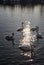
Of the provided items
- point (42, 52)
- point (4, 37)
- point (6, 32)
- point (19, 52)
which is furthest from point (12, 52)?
point (6, 32)

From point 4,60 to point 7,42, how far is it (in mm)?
7396

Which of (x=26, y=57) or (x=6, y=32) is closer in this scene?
(x=26, y=57)

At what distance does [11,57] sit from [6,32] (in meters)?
14.2

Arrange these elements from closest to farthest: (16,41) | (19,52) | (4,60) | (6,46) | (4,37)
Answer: (4,60) < (19,52) < (6,46) < (16,41) < (4,37)

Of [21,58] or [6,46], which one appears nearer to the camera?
[21,58]

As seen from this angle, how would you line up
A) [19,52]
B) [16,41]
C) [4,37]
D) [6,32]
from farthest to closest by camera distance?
[6,32]
[4,37]
[16,41]
[19,52]

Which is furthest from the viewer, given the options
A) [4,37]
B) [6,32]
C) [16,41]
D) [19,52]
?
[6,32]

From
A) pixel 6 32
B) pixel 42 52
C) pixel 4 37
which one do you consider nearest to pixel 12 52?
pixel 42 52

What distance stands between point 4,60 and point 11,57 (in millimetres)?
1114

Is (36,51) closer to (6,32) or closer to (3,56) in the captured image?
(3,56)

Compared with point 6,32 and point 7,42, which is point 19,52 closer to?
point 7,42

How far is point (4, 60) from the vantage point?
3256cm

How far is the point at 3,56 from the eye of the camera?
3400 cm

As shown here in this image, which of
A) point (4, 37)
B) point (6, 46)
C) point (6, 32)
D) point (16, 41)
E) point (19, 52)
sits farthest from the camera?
point (6, 32)
